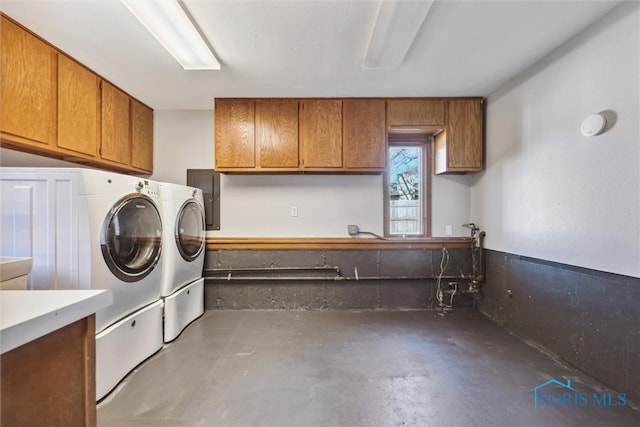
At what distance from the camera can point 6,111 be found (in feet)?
5.00

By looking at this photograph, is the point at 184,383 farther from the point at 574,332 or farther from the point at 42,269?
the point at 574,332

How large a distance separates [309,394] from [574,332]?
1822 millimetres

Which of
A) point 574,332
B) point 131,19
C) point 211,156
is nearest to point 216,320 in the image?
point 211,156

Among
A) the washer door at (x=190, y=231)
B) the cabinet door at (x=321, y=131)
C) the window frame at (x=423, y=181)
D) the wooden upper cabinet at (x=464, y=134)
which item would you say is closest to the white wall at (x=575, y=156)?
the wooden upper cabinet at (x=464, y=134)

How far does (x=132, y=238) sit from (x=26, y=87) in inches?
43.5

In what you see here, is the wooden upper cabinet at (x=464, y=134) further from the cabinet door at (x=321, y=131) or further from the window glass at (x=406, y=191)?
the cabinet door at (x=321, y=131)

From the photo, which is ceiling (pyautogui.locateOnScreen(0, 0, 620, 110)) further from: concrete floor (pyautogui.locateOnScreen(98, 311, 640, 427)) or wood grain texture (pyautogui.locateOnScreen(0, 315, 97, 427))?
concrete floor (pyautogui.locateOnScreen(98, 311, 640, 427))

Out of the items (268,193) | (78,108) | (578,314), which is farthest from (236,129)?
(578,314)

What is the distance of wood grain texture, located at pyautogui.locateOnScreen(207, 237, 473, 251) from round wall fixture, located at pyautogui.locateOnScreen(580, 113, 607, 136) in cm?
146

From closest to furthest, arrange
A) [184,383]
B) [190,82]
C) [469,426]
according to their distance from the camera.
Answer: [469,426] → [184,383] → [190,82]

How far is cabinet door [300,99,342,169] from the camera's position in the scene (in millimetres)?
2621

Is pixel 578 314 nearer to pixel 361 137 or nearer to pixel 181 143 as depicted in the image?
pixel 361 137

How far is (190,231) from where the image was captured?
8.03 ft

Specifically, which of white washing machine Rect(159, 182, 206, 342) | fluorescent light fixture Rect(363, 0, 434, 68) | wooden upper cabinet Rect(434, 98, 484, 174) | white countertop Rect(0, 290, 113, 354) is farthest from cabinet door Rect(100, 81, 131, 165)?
wooden upper cabinet Rect(434, 98, 484, 174)
